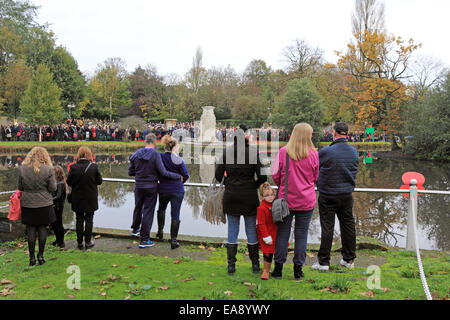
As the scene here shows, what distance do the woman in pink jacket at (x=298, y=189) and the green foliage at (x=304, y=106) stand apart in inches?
1215

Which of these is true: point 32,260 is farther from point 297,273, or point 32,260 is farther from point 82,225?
point 297,273

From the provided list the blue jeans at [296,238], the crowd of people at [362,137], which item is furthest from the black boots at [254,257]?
the crowd of people at [362,137]

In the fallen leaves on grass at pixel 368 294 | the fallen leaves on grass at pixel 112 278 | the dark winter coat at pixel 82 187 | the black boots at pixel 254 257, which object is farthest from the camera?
→ the dark winter coat at pixel 82 187

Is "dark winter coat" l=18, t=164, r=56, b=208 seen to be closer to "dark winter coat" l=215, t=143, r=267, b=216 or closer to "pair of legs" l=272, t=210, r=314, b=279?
"dark winter coat" l=215, t=143, r=267, b=216

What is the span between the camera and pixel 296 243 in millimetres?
4266

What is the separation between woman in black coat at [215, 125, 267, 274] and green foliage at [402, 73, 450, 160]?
81.3 ft

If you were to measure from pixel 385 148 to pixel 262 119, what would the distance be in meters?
18.1

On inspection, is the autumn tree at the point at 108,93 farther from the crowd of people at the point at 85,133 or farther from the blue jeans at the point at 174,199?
the blue jeans at the point at 174,199

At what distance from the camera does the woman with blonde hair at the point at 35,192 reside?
15.7ft

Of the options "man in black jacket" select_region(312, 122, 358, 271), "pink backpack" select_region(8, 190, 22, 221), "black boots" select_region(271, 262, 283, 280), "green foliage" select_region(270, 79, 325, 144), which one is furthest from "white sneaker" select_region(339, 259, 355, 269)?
"green foliage" select_region(270, 79, 325, 144)

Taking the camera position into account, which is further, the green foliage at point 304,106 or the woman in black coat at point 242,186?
the green foliage at point 304,106

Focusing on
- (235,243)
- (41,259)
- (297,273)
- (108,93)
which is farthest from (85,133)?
(297,273)

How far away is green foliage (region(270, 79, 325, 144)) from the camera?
34781 mm

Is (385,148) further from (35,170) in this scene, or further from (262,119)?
(35,170)
